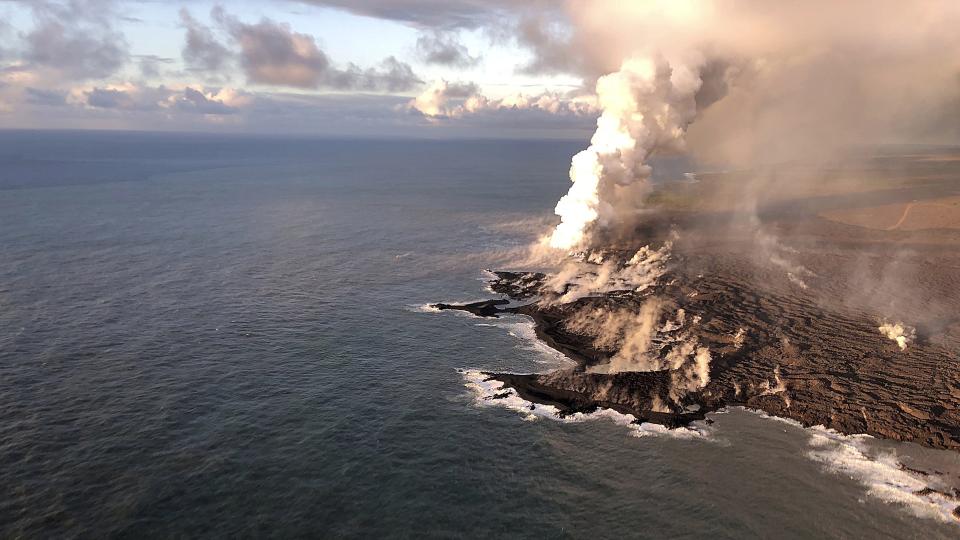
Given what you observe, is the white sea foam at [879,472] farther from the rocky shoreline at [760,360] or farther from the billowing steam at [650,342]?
the billowing steam at [650,342]

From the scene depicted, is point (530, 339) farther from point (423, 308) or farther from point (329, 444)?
point (329, 444)

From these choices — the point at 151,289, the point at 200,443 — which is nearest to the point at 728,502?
the point at 200,443

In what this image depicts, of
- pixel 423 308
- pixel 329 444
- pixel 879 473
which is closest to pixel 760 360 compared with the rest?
pixel 879 473

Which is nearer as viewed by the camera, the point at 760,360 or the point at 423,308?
the point at 760,360

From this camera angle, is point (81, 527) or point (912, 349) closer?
point (81, 527)

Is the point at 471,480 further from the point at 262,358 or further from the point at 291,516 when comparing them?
the point at 262,358

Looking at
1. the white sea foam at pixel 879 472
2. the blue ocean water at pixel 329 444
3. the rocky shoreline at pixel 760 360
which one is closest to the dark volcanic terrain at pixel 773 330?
the rocky shoreline at pixel 760 360

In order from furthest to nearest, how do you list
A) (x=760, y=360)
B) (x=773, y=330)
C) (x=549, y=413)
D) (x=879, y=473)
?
1. (x=773, y=330)
2. (x=760, y=360)
3. (x=549, y=413)
4. (x=879, y=473)
